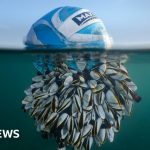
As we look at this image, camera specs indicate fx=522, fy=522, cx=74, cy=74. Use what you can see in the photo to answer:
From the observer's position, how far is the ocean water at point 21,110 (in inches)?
126

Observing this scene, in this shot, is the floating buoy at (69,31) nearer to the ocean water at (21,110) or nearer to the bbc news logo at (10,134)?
the ocean water at (21,110)

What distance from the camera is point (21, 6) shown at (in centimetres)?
300

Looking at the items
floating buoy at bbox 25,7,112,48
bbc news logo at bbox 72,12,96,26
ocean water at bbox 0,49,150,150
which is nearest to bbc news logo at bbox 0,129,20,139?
ocean water at bbox 0,49,150,150

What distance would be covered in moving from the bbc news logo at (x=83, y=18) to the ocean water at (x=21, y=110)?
0.32 m

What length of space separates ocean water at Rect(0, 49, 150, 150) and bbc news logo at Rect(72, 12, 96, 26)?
32 cm

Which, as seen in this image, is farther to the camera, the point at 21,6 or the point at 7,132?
the point at 7,132

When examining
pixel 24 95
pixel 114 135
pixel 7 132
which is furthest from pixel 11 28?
pixel 114 135

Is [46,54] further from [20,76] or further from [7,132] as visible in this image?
[7,132]

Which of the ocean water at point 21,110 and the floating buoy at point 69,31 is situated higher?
the floating buoy at point 69,31

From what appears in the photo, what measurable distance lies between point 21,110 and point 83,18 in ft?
2.23

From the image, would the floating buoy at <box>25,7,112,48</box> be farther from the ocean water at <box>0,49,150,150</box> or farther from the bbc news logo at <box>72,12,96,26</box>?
the ocean water at <box>0,49,150,150</box>

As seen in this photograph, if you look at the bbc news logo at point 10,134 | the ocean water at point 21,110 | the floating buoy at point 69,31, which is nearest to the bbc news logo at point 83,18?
the floating buoy at point 69,31

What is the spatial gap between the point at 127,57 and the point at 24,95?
0.68m

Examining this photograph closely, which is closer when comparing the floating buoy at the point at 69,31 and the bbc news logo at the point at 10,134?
the floating buoy at the point at 69,31
